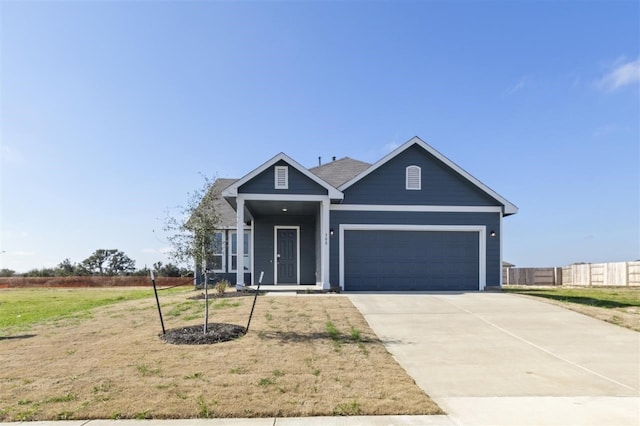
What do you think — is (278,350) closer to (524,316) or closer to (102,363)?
(102,363)

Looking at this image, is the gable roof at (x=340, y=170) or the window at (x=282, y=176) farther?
the gable roof at (x=340, y=170)

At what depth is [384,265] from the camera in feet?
53.1

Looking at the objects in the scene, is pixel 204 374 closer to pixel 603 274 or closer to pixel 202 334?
pixel 202 334

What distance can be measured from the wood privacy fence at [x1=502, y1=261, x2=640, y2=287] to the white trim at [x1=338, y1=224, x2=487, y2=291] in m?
13.6

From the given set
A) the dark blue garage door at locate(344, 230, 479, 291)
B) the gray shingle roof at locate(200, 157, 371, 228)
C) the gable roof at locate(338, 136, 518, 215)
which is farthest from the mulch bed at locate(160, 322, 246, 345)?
the gray shingle roof at locate(200, 157, 371, 228)

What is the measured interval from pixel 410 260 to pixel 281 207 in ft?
17.5

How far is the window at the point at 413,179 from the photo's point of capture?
16.5 m

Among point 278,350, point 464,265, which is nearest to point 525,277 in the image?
point 464,265

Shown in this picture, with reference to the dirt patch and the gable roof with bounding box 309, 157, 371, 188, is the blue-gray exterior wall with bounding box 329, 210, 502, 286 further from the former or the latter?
the dirt patch

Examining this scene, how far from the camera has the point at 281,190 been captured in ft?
49.7

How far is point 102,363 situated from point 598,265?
28611mm

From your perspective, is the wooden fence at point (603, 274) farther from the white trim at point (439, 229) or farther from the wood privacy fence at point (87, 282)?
the wood privacy fence at point (87, 282)

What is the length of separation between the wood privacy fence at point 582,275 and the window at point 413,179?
16.3m

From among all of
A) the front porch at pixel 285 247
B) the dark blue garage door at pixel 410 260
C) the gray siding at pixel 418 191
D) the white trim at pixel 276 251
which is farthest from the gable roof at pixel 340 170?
the dark blue garage door at pixel 410 260
